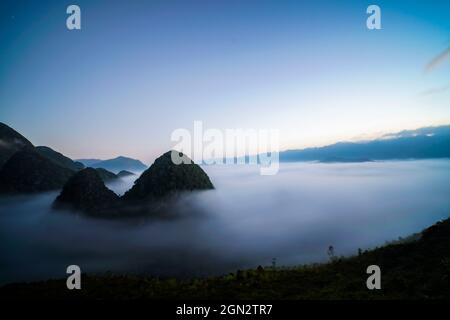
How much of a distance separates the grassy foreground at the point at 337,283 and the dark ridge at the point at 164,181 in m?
120

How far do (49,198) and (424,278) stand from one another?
17622cm

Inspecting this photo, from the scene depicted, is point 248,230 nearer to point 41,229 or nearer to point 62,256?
point 62,256

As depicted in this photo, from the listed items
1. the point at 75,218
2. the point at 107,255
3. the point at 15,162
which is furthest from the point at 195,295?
the point at 15,162

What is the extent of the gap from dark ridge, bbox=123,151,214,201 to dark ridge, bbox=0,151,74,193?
189ft

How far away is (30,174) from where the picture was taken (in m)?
154

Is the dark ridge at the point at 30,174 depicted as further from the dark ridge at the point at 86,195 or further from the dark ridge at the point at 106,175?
the dark ridge at the point at 86,195

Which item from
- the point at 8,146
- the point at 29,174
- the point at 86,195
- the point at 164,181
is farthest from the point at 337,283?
the point at 8,146

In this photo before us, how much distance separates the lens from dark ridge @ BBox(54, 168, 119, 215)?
125250 millimetres

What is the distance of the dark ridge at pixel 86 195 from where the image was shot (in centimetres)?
12525

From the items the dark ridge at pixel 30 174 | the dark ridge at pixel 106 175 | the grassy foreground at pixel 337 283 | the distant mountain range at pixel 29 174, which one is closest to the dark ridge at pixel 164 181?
the distant mountain range at pixel 29 174

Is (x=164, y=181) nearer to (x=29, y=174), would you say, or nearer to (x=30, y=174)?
(x=30, y=174)

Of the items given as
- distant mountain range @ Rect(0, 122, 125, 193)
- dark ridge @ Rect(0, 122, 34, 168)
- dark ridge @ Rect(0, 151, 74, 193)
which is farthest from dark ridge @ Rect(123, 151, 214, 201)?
dark ridge @ Rect(0, 122, 34, 168)

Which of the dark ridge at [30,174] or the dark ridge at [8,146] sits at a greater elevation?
the dark ridge at [8,146]
